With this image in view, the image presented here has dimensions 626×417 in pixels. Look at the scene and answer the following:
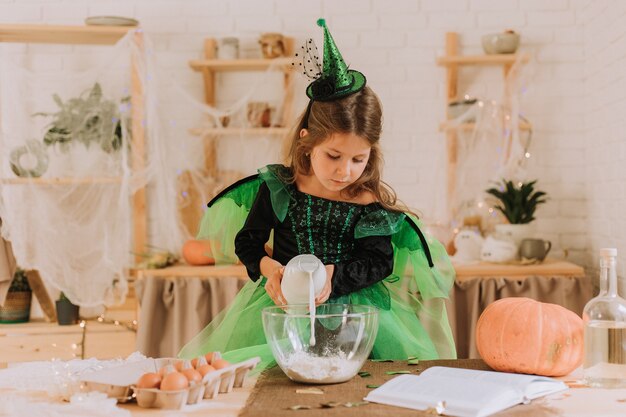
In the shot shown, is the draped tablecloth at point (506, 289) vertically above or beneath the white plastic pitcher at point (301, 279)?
beneath

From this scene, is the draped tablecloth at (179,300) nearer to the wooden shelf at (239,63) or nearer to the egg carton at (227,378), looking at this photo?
the wooden shelf at (239,63)

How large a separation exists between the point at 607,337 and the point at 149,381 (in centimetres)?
87

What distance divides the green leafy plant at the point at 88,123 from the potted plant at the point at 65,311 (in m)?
0.72

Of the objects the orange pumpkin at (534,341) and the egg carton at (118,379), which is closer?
the egg carton at (118,379)

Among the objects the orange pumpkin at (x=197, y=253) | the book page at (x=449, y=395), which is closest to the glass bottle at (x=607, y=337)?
the book page at (x=449, y=395)

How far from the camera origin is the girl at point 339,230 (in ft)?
6.32

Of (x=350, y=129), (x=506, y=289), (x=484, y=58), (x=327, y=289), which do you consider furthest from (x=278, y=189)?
(x=484, y=58)

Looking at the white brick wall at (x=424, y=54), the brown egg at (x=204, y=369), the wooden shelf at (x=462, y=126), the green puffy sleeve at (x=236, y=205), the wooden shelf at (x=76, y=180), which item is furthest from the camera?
the white brick wall at (x=424, y=54)

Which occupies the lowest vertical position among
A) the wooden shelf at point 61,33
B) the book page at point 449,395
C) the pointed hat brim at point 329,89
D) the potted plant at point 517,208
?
the book page at point 449,395

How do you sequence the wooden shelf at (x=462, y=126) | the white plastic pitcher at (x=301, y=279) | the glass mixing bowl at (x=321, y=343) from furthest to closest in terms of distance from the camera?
the wooden shelf at (x=462, y=126)
the white plastic pitcher at (x=301, y=279)
the glass mixing bowl at (x=321, y=343)

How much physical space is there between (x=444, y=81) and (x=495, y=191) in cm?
67

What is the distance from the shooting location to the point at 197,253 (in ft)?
12.0

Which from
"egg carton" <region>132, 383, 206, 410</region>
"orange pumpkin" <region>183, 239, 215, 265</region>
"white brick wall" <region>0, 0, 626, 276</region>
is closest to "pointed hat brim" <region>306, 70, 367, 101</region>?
"egg carton" <region>132, 383, 206, 410</region>

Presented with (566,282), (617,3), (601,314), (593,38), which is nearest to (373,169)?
(601,314)
